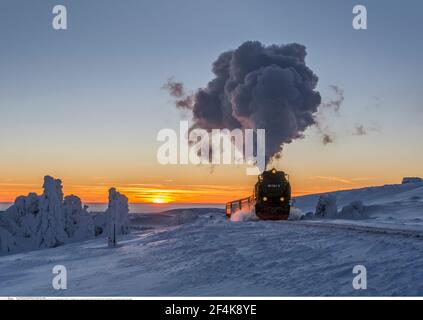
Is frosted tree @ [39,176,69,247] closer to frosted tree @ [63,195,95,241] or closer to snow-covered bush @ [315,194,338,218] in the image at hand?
frosted tree @ [63,195,95,241]

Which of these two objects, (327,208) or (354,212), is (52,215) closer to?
(327,208)

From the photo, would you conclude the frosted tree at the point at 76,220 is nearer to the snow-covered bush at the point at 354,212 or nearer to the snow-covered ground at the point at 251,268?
the snow-covered bush at the point at 354,212

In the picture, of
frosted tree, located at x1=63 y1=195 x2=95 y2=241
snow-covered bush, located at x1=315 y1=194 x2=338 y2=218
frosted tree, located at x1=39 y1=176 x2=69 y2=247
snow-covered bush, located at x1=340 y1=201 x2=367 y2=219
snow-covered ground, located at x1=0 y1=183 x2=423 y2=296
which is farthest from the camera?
frosted tree, located at x1=63 y1=195 x2=95 y2=241

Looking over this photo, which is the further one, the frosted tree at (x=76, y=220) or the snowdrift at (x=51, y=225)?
the frosted tree at (x=76, y=220)

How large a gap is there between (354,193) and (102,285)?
231 ft

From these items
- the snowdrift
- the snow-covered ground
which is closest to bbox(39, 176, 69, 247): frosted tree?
the snowdrift

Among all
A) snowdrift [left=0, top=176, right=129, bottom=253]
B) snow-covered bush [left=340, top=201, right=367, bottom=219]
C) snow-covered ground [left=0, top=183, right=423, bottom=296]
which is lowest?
snowdrift [left=0, top=176, right=129, bottom=253]

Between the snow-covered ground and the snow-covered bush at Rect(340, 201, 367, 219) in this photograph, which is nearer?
the snow-covered ground

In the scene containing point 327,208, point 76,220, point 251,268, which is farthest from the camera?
point 76,220

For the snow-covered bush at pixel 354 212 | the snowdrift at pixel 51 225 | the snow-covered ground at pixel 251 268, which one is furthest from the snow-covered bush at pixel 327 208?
the snowdrift at pixel 51 225

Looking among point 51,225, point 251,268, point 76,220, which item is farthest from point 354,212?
point 51,225
